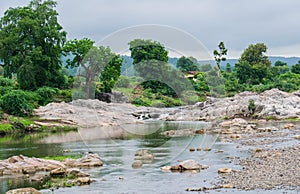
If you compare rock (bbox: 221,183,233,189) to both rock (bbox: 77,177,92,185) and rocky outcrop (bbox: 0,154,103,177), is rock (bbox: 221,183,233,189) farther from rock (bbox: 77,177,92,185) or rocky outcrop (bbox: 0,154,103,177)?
rocky outcrop (bbox: 0,154,103,177)

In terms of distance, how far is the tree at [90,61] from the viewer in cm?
6312

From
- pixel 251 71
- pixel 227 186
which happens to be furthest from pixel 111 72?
pixel 227 186

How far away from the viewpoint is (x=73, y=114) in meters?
61.7

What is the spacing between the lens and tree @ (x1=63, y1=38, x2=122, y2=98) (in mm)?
63125

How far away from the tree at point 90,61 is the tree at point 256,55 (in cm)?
5045

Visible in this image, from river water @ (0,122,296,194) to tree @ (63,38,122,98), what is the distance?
421 inches

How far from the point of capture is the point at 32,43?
243 ft

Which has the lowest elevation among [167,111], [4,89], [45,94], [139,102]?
[167,111]

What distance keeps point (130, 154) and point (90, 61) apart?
34.8 m

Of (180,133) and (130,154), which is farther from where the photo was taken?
(180,133)

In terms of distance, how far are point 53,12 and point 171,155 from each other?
49.0 m

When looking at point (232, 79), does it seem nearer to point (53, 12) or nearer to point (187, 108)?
point (187, 108)

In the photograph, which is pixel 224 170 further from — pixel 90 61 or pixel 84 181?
pixel 90 61

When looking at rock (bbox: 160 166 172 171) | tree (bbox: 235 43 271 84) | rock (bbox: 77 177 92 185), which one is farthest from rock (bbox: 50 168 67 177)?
tree (bbox: 235 43 271 84)
